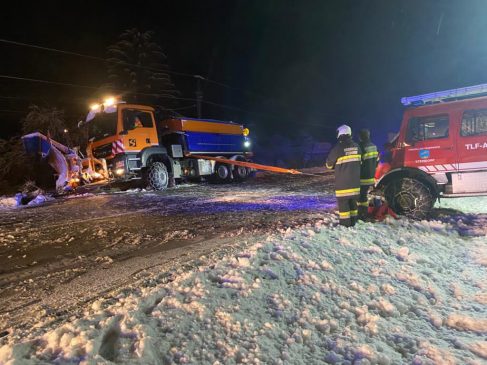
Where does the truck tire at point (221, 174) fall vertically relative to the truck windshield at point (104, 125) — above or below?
below

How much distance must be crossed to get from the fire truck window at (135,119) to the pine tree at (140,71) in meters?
24.6

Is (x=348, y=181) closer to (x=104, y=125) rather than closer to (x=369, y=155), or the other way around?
(x=369, y=155)

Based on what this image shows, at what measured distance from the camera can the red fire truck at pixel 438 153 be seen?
6414 mm

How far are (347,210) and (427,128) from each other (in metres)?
2.61

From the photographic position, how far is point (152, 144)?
12.7 meters

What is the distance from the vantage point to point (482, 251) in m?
4.58

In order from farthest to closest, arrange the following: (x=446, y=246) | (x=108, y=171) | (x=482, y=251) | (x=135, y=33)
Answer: (x=135, y=33), (x=108, y=171), (x=446, y=246), (x=482, y=251)

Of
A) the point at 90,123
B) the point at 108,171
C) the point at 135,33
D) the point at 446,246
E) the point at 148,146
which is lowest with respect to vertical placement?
the point at 446,246

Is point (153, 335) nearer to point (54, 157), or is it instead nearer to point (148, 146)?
point (148, 146)

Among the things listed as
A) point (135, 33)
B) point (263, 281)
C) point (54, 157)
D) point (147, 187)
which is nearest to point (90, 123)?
point (54, 157)

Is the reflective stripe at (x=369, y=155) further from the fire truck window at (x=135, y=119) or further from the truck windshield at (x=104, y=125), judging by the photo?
the truck windshield at (x=104, y=125)

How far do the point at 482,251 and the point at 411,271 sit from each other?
4.64 feet

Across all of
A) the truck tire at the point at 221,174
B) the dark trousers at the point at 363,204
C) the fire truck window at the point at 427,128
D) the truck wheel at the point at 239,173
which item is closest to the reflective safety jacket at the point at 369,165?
the dark trousers at the point at 363,204

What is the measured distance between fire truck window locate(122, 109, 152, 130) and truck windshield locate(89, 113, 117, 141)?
34 centimetres
